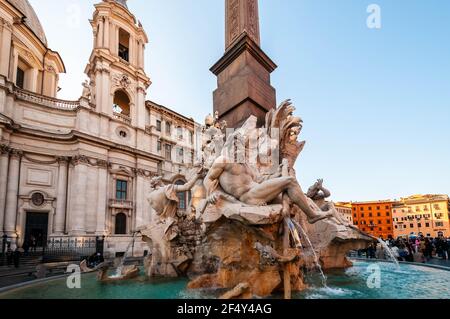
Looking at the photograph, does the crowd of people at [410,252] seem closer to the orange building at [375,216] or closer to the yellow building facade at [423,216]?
the yellow building facade at [423,216]

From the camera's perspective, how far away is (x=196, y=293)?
454 cm

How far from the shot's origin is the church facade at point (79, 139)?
20766 mm

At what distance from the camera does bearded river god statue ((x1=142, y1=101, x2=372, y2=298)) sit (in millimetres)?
4559

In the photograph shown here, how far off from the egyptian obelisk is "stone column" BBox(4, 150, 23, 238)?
19.5 meters

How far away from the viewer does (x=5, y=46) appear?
21.6 metres

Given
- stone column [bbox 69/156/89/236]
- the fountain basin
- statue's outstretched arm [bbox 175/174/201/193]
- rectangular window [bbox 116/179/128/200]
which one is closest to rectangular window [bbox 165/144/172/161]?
rectangular window [bbox 116/179/128/200]

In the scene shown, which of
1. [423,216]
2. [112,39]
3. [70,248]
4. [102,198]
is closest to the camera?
[70,248]

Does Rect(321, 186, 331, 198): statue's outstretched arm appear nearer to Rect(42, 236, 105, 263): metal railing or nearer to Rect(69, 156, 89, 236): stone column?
Rect(42, 236, 105, 263): metal railing

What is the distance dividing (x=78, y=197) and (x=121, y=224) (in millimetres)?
5126

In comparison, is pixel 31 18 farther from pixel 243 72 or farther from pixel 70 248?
pixel 243 72

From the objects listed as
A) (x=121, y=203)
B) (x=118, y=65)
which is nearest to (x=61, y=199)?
(x=121, y=203)
